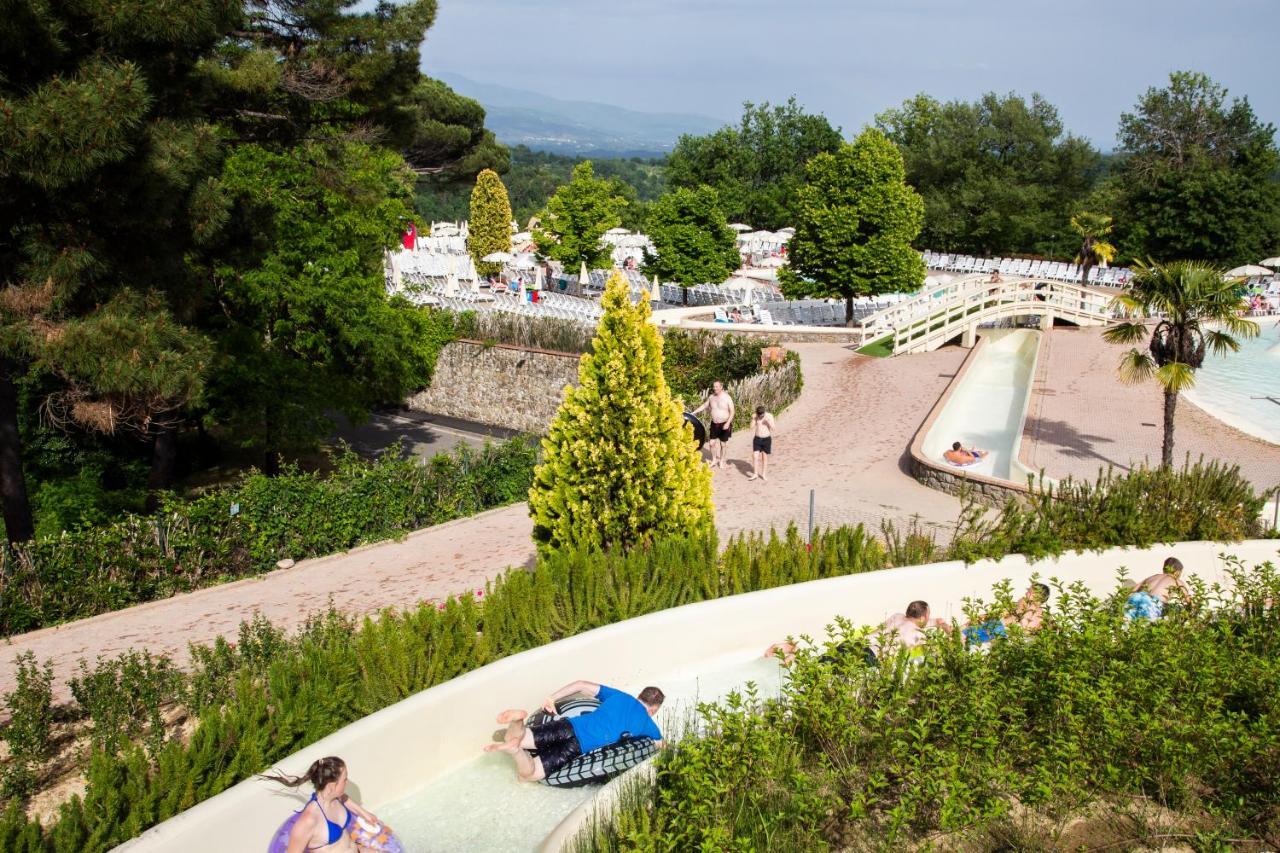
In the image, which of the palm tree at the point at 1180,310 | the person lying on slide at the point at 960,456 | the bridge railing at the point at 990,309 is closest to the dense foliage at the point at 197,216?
the person lying on slide at the point at 960,456

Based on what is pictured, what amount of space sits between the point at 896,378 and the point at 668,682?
15.4 meters

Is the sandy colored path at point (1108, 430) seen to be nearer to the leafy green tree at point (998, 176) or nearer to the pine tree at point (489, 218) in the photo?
the pine tree at point (489, 218)

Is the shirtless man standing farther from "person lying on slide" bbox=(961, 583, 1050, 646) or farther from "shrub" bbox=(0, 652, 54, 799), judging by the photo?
"shrub" bbox=(0, 652, 54, 799)

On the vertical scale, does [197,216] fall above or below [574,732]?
above

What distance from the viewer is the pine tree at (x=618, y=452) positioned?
927 centimetres

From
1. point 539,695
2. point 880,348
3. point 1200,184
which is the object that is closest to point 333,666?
point 539,695

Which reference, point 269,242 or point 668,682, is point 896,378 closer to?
point 269,242

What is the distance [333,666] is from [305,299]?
12880 millimetres

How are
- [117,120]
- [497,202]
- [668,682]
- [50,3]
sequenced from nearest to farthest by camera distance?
[668,682] < [117,120] < [50,3] < [497,202]

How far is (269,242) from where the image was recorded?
52.7ft

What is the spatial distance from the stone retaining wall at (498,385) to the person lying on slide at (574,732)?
19.9m

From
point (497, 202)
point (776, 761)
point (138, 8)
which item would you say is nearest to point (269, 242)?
point (138, 8)

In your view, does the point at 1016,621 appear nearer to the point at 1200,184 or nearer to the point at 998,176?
the point at 1200,184

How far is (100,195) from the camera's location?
1227 cm
